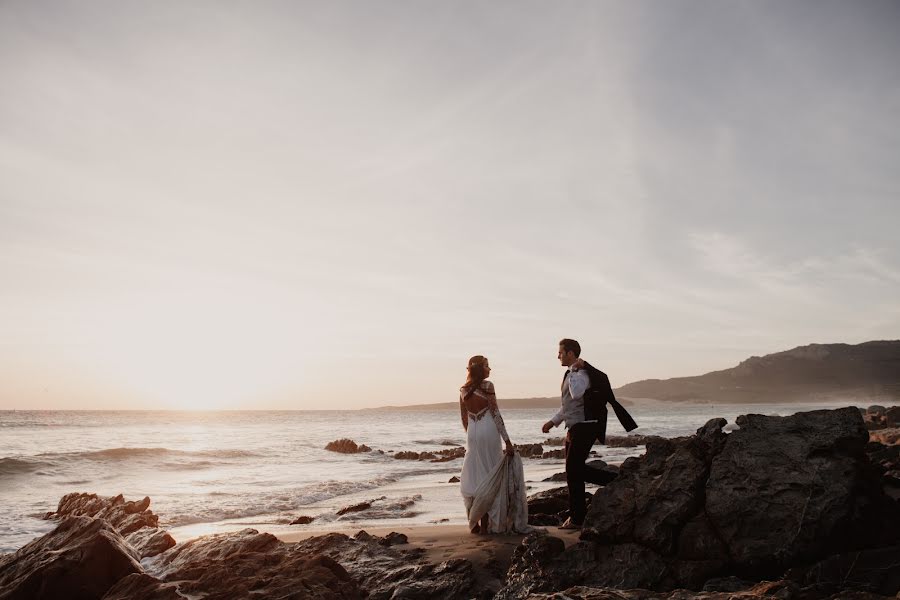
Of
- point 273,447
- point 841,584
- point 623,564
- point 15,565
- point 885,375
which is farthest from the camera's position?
point 885,375

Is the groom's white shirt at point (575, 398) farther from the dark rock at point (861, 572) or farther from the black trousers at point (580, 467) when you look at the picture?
the dark rock at point (861, 572)

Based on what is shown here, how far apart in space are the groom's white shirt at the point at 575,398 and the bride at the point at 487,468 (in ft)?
2.75

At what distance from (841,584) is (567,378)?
156 inches

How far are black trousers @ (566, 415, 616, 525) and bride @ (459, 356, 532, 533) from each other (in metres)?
0.65

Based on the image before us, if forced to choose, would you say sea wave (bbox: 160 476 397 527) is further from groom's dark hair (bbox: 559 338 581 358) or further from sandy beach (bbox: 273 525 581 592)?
groom's dark hair (bbox: 559 338 581 358)

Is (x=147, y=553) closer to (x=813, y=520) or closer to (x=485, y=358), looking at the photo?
(x=485, y=358)

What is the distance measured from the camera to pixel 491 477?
320 inches

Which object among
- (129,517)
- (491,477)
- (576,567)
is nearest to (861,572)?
(576,567)

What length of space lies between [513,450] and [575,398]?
44.7 inches

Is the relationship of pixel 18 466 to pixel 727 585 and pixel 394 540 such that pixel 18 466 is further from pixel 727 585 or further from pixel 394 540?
pixel 727 585

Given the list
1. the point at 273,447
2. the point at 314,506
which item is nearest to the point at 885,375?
the point at 273,447

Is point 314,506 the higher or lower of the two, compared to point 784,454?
lower

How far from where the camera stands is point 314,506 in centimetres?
1559

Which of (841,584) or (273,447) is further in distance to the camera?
(273,447)
